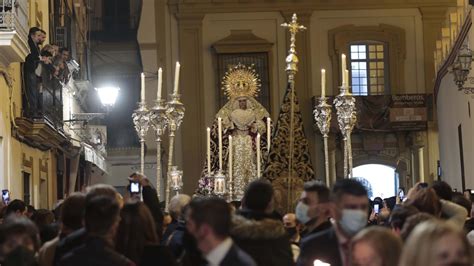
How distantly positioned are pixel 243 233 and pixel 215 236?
145 cm

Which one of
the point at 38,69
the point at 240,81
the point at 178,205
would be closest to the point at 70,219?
the point at 178,205

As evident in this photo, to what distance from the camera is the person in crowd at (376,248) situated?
18.0 feet

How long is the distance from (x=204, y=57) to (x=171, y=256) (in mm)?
30943

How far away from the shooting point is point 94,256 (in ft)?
22.9

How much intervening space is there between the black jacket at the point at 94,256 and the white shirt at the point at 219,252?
970 millimetres

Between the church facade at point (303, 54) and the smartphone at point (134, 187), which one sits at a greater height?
the church facade at point (303, 54)

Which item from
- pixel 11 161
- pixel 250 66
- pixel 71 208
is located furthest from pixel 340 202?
pixel 250 66

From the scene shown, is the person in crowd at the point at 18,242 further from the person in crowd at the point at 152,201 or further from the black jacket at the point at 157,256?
the person in crowd at the point at 152,201

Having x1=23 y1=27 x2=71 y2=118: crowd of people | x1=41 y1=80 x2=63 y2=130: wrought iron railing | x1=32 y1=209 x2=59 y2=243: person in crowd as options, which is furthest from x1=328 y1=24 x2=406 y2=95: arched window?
x1=32 y1=209 x2=59 y2=243: person in crowd

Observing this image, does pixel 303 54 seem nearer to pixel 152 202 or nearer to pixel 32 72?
pixel 32 72

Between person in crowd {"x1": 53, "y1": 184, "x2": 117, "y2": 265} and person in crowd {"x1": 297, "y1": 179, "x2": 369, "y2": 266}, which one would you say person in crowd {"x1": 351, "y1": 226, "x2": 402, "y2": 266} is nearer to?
person in crowd {"x1": 297, "y1": 179, "x2": 369, "y2": 266}

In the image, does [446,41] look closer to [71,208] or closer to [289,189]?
[289,189]

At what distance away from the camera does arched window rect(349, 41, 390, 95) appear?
39.6 meters

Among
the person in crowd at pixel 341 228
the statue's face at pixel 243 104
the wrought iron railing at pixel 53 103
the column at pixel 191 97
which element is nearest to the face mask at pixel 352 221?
the person in crowd at pixel 341 228
